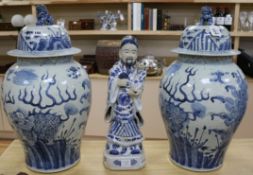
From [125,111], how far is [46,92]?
9.2 inches

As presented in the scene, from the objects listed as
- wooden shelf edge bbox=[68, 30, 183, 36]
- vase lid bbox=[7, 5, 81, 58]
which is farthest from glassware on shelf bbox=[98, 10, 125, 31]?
vase lid bbox=[7, 5, 81, 58]

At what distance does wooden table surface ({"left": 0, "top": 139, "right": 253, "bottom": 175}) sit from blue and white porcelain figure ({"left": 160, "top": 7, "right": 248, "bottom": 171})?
0.31 ft

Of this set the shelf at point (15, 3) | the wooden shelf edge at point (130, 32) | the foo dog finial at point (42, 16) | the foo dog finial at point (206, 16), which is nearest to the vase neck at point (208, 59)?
the foo dog finial at point (206, 16)

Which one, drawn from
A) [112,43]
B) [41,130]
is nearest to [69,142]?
[41,130]

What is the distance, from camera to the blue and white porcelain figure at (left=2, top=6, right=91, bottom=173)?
767mm

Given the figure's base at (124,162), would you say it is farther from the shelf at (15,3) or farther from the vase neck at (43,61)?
the shelf at (15,3)

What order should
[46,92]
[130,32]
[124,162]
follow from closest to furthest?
[46,92] → [124,162] → [130,32]

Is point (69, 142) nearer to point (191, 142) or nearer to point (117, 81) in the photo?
point (117, 81)

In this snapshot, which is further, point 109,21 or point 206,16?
point 109,21

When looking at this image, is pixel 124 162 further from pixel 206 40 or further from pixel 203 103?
pixel 206 40

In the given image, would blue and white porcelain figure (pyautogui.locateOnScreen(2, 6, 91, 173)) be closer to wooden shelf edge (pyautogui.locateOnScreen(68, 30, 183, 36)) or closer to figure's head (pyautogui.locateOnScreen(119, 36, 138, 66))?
figure's head (pyautogui.locateOnScreen(119, 36, 138, 66))

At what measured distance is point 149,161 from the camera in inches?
36.8

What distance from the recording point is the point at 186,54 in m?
0.81

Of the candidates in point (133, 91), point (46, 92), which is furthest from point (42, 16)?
point (133, 91)
